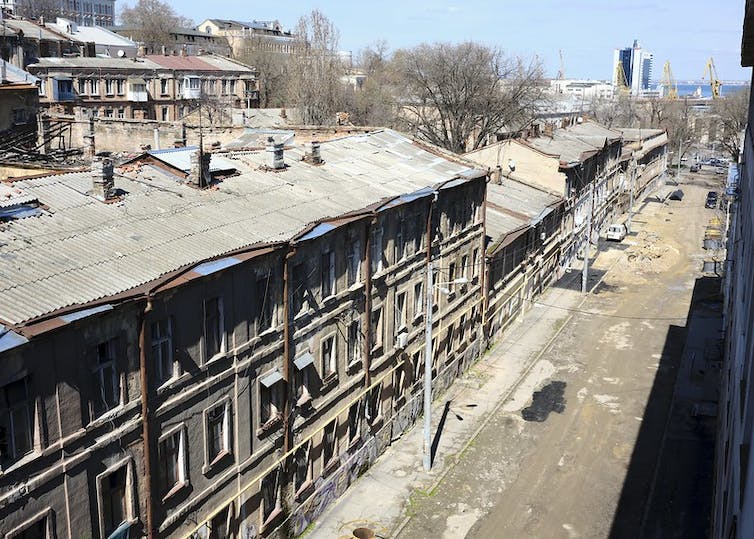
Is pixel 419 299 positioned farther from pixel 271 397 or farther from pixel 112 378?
pixel 112 378

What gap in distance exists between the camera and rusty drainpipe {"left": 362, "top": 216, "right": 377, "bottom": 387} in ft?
81.1

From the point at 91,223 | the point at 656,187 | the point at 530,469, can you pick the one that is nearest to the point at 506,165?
the point at 530,469

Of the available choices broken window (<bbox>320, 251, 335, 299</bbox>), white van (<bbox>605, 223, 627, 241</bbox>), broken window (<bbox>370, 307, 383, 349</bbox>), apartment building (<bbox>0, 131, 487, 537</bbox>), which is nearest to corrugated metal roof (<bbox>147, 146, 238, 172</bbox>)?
apartment building (<bbox>0, 131, 487, 537</bbox>)

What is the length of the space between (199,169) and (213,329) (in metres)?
5.80

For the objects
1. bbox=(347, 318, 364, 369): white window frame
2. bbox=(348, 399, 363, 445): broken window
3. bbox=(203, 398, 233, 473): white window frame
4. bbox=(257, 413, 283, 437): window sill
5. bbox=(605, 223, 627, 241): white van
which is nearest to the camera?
bbox=(203, 398, 233, 473): white window frame

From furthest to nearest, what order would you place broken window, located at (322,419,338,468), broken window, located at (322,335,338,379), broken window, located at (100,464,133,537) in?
broken window, located at (322,419,338,468) → broken window, located at (322,335,338,379) → broken window, located at (100,464,133,537)

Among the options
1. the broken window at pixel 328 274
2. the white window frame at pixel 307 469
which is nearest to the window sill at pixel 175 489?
the white window frame at pixel 307 469

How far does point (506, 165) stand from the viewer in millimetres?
53125

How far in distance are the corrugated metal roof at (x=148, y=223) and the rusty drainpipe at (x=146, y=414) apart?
0.79m

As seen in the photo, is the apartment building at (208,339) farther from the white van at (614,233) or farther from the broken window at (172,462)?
the white van at (614,233)

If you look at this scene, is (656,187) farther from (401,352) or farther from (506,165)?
(401,352)

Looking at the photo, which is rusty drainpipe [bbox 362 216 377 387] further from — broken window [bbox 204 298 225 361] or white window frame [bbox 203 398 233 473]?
broken window [bbox 204 298 225 361]

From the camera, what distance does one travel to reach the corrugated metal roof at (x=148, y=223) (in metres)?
14.9

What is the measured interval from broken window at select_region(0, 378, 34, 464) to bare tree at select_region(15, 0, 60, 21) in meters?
115
